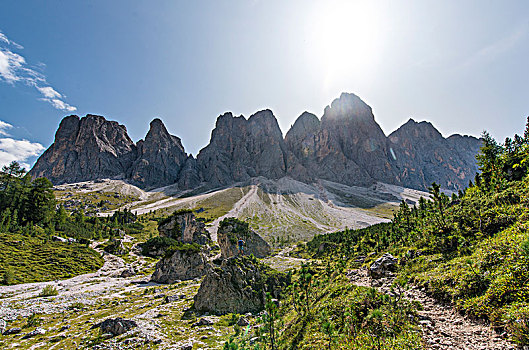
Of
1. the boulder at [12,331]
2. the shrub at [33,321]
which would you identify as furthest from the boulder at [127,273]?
the boulder at [12,331]

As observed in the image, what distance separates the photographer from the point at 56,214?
76.5 meters

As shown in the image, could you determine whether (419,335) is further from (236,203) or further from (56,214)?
(236,203)

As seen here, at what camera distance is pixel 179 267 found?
4656 cm

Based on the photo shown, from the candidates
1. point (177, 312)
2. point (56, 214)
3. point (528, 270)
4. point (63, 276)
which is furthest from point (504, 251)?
point (56, 214)

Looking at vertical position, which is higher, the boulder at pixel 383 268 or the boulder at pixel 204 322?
the boulder at pixel 383 268

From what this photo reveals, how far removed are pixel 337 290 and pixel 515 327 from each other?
11.5 m

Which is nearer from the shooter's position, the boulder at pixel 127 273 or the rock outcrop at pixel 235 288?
the rock outcrop at pixel 235 288

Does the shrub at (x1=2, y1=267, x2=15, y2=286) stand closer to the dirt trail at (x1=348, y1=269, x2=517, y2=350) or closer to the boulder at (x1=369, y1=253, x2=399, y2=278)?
the boulder at (x1=369, y1=253, x2=399, y2=278)

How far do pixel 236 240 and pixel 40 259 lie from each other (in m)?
41.3

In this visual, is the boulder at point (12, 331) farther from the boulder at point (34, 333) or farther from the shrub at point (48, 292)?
the shrub at point (48, 292)

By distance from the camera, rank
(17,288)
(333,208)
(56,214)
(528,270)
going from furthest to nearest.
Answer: (333,208) < (56,214) < (17,288) < (528,270)

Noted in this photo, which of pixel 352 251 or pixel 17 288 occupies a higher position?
pixel 352 251

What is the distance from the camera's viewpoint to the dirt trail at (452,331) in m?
7.84

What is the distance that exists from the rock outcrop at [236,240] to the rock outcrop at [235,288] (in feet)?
87.3
